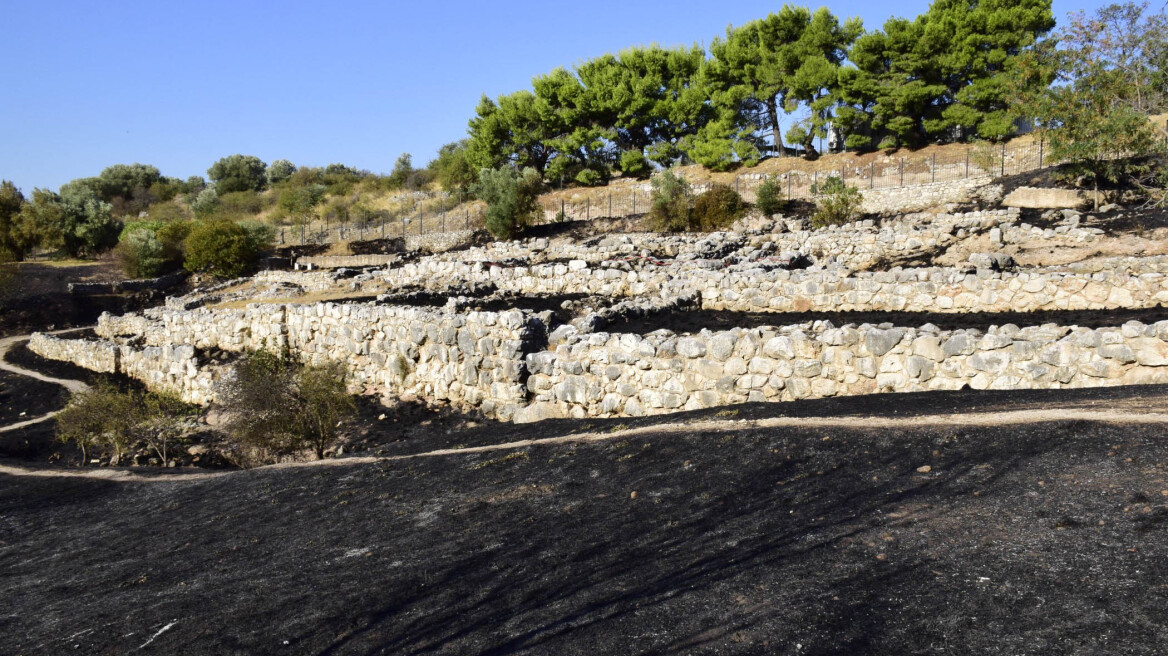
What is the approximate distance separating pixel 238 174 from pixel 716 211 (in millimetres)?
81982

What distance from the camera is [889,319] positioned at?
49.1 ft

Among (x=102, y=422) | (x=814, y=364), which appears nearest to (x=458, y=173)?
(x=102, y=422)

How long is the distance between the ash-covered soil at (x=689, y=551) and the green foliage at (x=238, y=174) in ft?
309

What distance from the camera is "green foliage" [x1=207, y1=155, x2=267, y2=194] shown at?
310 feet

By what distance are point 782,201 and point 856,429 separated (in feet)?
99.5

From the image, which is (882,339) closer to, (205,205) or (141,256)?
(141,256)

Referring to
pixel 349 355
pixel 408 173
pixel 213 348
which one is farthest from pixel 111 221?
pixel 349 355

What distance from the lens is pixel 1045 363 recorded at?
32.1 ft

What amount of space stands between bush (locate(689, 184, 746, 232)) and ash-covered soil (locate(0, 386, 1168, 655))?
26195 millimetres

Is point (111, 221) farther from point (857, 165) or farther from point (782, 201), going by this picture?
point (857, 165)

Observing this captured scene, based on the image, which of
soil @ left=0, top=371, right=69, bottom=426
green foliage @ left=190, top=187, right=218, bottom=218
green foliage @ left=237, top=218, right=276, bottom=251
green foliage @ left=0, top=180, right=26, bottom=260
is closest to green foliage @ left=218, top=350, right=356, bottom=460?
soil @ left=0, top=371, right=69, bottom=426

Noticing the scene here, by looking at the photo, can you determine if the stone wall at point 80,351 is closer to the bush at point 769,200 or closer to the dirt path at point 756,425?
the dirt path at point 756,425

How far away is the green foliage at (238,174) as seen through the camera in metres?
94.6

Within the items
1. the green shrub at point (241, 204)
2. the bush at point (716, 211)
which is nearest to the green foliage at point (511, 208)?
the bush at point (716, 211)
